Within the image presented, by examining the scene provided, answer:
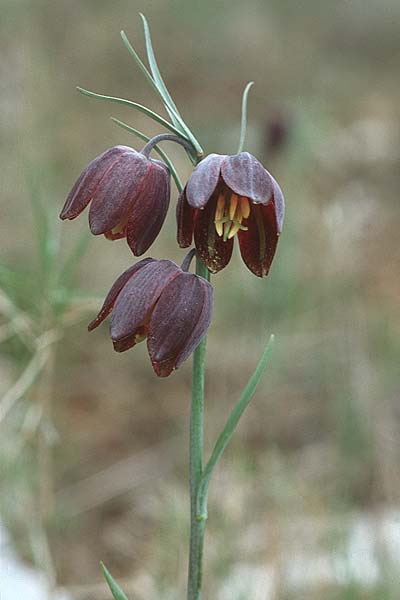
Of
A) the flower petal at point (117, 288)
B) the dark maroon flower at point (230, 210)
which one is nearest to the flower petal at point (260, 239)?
the dark maroon flower at point (230, 210)

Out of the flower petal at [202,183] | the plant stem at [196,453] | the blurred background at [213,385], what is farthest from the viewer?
the blurred background at [213,385]

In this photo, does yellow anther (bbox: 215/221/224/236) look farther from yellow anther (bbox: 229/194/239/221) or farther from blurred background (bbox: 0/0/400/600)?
blurred background (bbox: 0/0/400/600)

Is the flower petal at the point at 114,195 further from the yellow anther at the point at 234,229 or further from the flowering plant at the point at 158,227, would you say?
the yellow anther at the point at 234,229

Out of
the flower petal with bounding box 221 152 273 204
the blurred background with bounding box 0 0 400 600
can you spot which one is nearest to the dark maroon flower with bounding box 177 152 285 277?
the flower petal with bounding box 221 152 273 204

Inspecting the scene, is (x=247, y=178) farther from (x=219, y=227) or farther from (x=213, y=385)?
(x=213, y=385)

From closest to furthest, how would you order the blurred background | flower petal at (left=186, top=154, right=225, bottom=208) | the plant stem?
flower petal at (left=186, top=154, right=225, bottom=208) → the plant stem → the blurred background

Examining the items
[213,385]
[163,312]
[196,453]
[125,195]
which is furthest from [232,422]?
[213,385]
